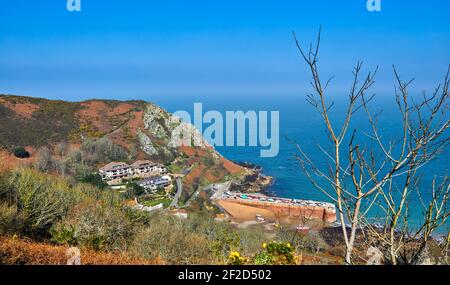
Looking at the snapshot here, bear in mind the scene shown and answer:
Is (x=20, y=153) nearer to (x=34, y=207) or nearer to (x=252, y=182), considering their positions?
(x=252, y=182)

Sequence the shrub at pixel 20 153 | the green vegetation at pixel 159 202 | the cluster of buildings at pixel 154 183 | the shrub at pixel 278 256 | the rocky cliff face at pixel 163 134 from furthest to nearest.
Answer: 1. the rocky cliff face at pixel 163 134
2. the cluster of buildings at pixel 154 183
3. the shrub at pixel 20 153
4. the green vegetation at pixel 159 202
5. the shrub at pixel 278 256

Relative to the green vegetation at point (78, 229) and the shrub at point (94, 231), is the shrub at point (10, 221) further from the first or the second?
the shrub at point (94, 231)

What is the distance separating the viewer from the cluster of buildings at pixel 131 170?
30.8 metres

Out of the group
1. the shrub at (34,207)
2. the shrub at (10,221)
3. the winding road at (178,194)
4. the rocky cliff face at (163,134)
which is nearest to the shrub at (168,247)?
the shrub at (34,207)

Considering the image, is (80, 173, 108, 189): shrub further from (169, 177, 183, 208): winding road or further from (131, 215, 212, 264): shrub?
(131, 215, 212, 264): shrub

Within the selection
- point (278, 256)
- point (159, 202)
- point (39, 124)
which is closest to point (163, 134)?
point (39, 124)

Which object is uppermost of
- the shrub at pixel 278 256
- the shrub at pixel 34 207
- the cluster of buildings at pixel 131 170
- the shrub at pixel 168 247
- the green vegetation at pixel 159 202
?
the shrub at pixel 278 256

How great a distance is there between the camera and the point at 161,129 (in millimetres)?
42719

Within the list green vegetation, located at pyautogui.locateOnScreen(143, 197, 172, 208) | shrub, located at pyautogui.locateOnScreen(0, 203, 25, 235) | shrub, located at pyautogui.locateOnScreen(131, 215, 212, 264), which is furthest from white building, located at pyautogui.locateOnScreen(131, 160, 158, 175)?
shrub, located at pyautogui.locateOnScreen(0, 203, 25, 235)

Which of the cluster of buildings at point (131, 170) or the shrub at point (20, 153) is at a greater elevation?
the shrub at point (20, 153)

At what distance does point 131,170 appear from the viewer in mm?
32781
